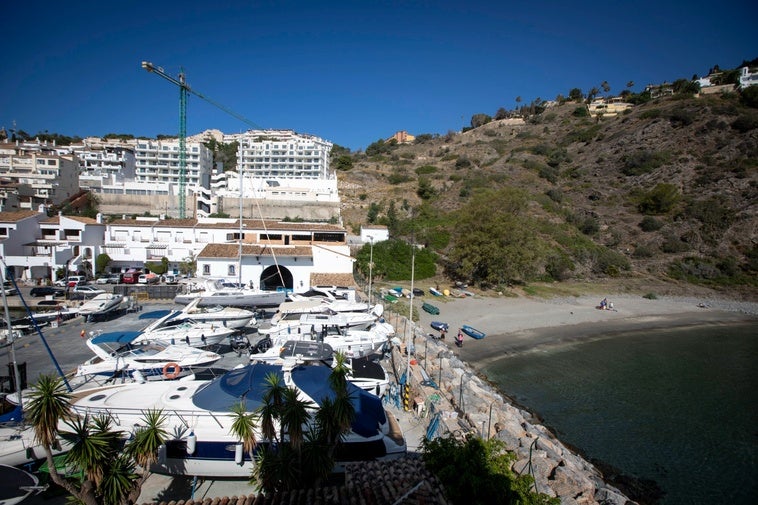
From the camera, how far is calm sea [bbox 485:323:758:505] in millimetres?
13852

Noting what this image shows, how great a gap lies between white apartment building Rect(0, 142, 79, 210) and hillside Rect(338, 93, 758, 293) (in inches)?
1826

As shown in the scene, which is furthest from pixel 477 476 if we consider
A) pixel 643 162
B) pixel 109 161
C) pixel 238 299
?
pixel 643 162

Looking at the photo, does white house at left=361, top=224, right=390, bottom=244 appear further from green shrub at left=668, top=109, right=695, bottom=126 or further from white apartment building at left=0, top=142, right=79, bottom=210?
green shrub at left=668, top=109, right=695, bottom=126

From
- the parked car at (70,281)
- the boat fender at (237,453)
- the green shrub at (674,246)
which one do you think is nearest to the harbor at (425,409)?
the boat fender at (237,453)

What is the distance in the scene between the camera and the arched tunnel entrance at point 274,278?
30.3 meters

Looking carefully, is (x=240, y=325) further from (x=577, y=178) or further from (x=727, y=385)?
(x=577, y=178)

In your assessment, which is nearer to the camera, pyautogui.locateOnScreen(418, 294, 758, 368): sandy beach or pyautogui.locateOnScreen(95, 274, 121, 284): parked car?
pyautogui.locateOnScreen(418, 294, 758, 368): sandy beach

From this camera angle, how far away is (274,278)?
3170cm

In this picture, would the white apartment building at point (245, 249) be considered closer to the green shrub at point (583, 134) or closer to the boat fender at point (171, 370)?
the boat fender at point (171, 370)

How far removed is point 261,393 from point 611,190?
8541 centimetres

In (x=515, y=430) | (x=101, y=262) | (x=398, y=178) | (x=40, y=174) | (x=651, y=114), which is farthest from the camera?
(x=651, y=114)

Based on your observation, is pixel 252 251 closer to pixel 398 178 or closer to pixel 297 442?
pixel 297 442

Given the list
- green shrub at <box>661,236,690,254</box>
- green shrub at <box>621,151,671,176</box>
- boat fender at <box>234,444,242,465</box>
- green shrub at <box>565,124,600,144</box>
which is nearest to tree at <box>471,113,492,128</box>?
green shrub at <box>565,124,600,144</box>

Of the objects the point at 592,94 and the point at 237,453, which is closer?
the point at 237,453
